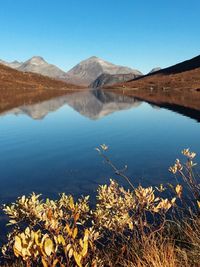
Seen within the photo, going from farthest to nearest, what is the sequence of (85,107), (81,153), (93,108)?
(85,107)
(93,108)
(81,153)

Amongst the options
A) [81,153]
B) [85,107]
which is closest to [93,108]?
[85,107]

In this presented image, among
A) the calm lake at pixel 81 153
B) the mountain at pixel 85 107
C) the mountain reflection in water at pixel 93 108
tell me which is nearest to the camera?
the calm lake at pixel 81 153

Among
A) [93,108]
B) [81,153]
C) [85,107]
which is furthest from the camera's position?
[85,107]

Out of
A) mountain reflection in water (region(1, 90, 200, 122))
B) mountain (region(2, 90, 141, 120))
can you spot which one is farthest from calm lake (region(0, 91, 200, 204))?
mountain (region(2, 90, 141, 120))

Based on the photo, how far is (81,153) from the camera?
23.7 meters

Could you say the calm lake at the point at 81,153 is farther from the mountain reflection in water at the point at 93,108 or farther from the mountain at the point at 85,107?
the mountain at the point at 85,107

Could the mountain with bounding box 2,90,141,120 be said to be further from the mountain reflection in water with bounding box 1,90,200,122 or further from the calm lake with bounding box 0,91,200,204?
the calm lake with bounding box 0,91,200,204

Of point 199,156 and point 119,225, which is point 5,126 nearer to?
point 199,156

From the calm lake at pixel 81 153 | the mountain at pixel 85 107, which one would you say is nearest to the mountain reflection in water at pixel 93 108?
the mountain at pixel 85 107

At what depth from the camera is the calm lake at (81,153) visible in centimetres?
1655

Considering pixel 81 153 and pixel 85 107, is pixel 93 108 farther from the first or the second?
pixel 81 153

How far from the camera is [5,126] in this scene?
38.0 m

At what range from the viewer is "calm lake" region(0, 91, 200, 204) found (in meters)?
16.5

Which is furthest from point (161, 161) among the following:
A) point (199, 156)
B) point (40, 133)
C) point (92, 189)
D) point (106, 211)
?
point (40, 133)
